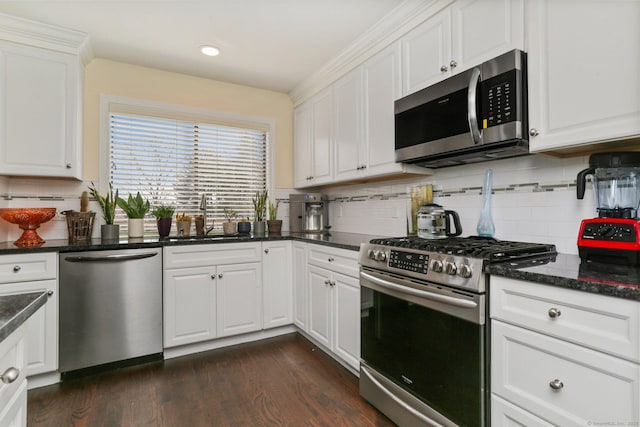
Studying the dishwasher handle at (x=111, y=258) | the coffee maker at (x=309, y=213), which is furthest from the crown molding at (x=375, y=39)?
the dishwasher handle at (x=111, y=258)

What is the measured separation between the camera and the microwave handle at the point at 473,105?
168 centimetres

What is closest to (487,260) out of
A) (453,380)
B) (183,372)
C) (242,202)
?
(453,380)

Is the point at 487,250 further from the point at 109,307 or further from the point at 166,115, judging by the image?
the point at 166,115

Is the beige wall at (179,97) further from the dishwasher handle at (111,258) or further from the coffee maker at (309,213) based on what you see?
the dishwasher handle at (111,258)

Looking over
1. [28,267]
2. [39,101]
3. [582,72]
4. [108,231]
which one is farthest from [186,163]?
[582,72]

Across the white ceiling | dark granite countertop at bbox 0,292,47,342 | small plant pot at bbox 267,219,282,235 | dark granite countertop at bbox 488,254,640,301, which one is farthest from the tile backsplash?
dark granite countertop at bbox 0,292,47,342

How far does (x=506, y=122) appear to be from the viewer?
5.21ft

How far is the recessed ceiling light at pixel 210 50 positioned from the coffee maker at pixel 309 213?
146 centimetres

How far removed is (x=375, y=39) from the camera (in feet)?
7.98

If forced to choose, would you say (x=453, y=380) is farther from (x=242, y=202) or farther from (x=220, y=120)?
(x=220, y=120)

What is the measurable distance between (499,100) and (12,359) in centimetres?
200

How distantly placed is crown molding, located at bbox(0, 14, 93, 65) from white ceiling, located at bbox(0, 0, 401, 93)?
4 centimetres

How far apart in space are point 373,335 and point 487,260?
859mm

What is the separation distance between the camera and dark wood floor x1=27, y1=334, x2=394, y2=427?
184 centimetres
